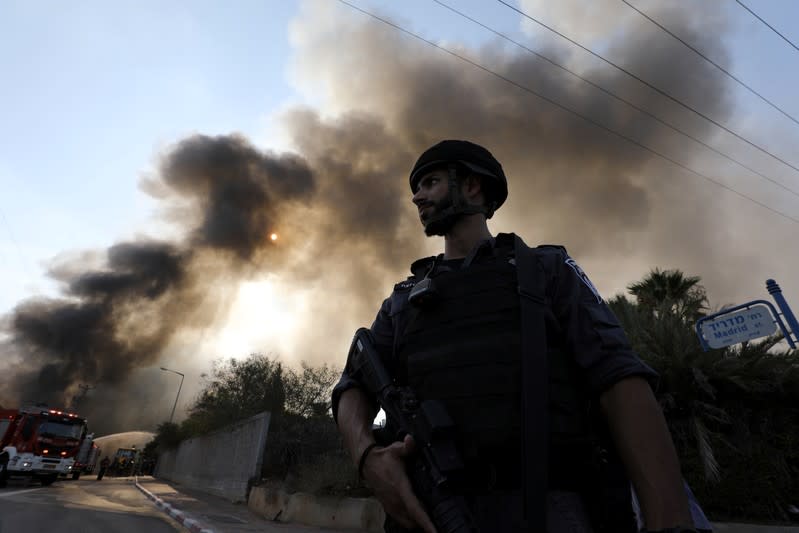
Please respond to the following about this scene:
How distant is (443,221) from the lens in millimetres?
1599

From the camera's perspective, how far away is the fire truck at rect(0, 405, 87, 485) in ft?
45.3

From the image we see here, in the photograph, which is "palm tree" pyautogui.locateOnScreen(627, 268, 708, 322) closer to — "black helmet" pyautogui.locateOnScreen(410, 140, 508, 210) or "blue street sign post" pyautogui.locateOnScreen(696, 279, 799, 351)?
"blue street sign post" pyautogui.locateOnScreen(696, 279, 799, 351)

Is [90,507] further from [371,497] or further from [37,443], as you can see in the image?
[37,443]

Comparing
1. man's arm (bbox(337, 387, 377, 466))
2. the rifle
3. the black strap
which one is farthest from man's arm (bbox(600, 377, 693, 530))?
man's arm (bbox(337, 387, 377, 466))

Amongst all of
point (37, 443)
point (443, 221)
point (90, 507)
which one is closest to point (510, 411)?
point (443, 221)

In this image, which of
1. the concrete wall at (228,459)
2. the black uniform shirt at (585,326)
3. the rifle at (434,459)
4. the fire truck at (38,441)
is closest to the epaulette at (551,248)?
the black uniform shirt at (585,326)

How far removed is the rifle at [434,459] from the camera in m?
1.06

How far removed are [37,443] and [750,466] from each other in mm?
19175

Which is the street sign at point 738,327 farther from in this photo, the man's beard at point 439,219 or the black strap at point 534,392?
the black strap at point 534,392

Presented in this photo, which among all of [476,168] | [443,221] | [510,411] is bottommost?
[510,411]

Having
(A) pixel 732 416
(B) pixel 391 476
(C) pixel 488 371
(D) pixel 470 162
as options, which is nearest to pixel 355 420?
(B) pixel 391 476

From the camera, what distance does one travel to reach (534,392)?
1077 mm

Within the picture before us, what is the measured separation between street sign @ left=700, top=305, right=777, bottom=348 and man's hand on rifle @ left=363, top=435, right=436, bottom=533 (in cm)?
583

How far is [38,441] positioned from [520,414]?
1915 centimetres
